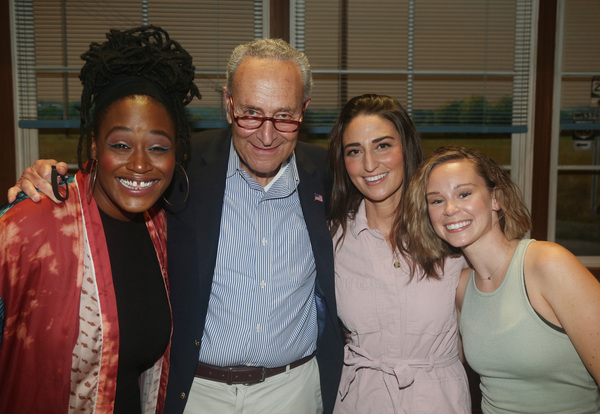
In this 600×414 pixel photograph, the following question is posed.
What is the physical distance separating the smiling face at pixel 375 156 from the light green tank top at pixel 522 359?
56cm

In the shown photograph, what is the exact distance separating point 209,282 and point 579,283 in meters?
1.29

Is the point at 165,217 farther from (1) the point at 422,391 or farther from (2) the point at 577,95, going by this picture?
(2) the point at 577,95

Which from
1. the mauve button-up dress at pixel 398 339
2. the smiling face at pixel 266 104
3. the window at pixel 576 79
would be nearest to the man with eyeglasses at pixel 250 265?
the smiling face at pixel 266 104

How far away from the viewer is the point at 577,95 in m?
3.49

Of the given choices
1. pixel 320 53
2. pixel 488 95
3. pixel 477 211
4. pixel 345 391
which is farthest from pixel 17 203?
pixel 488 95

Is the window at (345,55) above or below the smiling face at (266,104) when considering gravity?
above

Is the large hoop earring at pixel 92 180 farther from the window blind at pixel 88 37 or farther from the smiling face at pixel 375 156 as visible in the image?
the window blind at pixel 88 37

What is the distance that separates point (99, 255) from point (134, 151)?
37 cm

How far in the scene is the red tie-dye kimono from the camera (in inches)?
55.4

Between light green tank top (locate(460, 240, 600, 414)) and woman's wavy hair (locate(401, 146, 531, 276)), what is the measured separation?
0.37 ft

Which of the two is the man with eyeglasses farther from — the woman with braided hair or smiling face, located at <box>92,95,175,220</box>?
smiling face, located at <box>92,95,175,220</box>

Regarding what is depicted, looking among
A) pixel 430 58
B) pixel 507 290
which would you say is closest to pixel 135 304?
pixel 507 290

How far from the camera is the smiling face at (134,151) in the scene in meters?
1.49

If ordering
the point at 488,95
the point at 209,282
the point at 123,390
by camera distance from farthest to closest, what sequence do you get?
the point at 488,95
the point at 209,282
the point at 123,390
